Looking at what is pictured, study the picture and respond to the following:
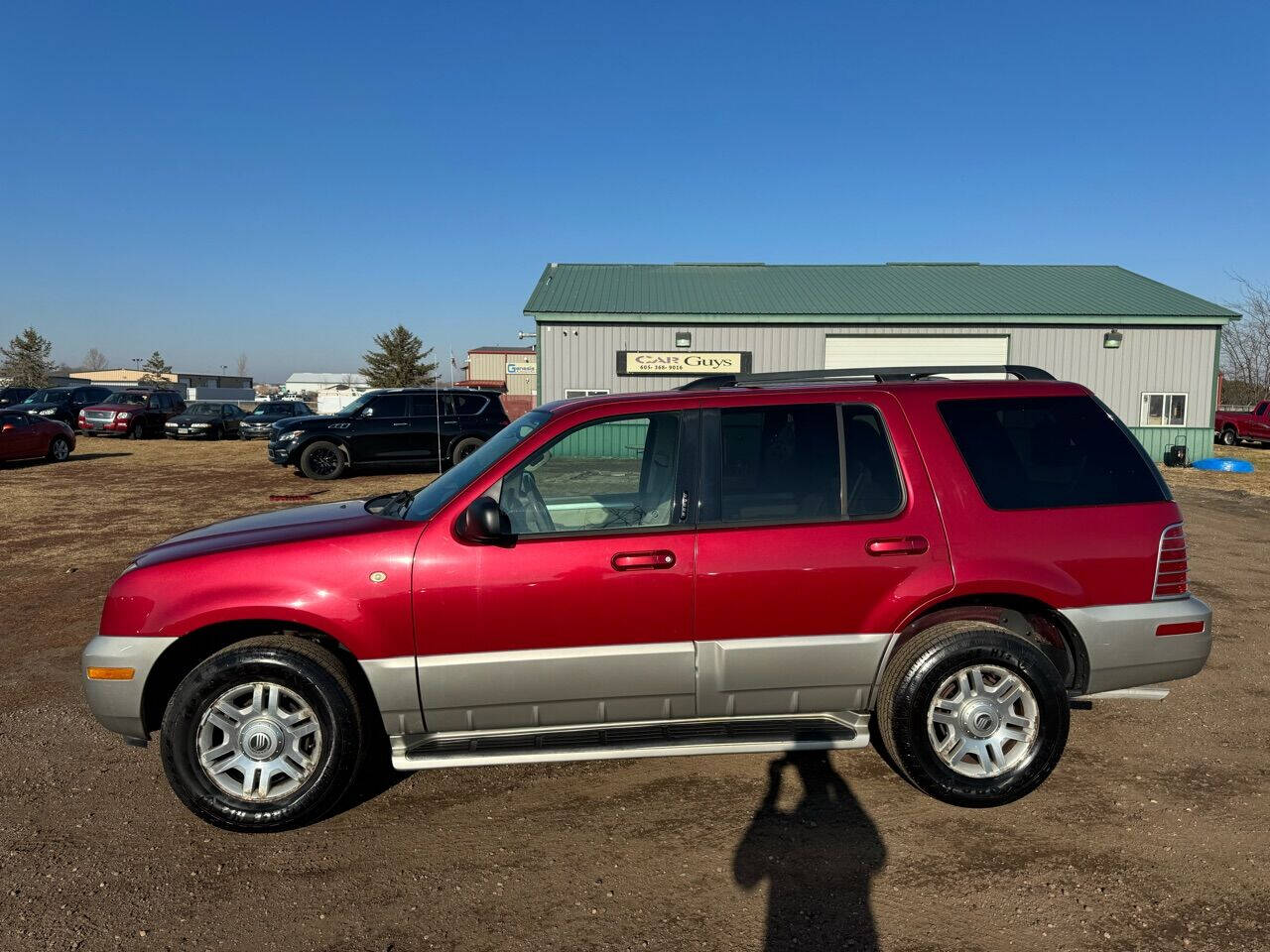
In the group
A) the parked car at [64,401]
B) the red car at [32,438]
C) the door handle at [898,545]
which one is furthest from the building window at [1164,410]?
the parked car at [64,401]

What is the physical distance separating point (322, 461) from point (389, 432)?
140cm

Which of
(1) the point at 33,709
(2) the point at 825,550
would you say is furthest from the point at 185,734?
(2) the point at 825,550

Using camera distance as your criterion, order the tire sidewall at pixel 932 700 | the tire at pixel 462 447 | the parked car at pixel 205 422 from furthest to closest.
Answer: the parked car at pixel 205 422
the tire at pixel 462 447
the tire sidewall at pixel 932 700

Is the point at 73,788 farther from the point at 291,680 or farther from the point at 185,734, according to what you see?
the point at 291,680

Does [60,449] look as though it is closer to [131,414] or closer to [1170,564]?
[131,414]

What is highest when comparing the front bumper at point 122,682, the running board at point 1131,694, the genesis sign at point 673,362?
the genesis sign at point 673,362

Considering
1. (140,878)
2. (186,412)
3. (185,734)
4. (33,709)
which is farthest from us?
(186,412)

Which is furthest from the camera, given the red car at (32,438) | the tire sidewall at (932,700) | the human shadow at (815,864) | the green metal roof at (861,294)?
the green metal roof at (861,294)

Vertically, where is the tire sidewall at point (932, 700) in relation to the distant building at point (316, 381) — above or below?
below

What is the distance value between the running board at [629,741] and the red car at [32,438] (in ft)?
62.5

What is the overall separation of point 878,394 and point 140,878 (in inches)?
144

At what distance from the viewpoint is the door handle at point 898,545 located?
3545 mm

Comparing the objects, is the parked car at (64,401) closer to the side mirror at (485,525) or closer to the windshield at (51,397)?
the windshield at (51,397)

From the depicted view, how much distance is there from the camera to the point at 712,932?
2.76 meters
